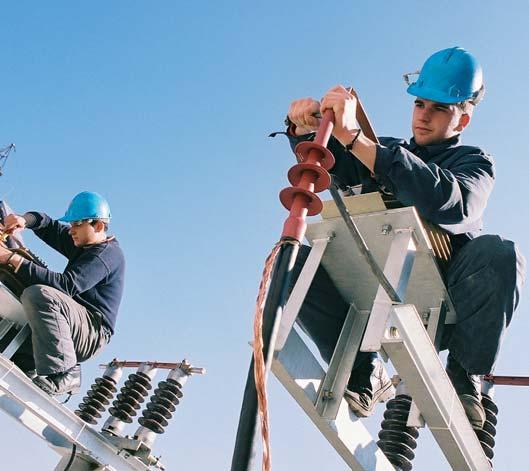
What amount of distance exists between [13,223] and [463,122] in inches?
152

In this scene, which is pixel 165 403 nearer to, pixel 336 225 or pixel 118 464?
pixel 118 464

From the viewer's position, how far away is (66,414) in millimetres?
4902

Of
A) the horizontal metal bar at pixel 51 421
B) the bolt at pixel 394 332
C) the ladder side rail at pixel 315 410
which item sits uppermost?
the horizontal metal bar at pixel 51 421

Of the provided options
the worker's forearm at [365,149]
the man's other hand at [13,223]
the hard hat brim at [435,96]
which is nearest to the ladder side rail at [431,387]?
the worker's forearm at [365,149]

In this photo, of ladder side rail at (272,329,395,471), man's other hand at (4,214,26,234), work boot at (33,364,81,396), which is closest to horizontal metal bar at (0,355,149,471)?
work boot at (33,364,81,396)

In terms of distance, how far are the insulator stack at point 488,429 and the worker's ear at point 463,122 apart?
136cm

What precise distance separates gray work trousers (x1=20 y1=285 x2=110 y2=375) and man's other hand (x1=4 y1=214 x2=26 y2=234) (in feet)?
3.39

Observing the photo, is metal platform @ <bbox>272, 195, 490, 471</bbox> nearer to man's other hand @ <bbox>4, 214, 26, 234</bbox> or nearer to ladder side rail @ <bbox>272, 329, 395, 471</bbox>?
ladder side rail @ <bbox>272, 329, 395, 471</bbox>

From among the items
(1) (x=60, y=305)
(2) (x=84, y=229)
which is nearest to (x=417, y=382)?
(1) (x=60, y=305)

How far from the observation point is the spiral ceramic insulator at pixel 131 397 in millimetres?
5734

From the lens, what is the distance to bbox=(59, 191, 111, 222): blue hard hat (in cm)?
573

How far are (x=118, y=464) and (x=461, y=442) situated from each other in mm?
3073

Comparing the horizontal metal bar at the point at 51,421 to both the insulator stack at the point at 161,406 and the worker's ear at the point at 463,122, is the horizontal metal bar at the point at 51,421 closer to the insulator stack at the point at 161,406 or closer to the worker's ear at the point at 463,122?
the insulator stack at the point at 161,406

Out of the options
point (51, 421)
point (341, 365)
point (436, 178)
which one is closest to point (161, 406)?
point (51, 421)
